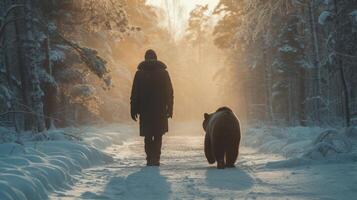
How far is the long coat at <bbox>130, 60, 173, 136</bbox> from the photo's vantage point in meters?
10.2

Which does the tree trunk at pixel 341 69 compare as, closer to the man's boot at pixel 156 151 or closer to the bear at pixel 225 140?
the bear at pixel 225 140

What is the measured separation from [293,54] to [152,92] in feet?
77.6

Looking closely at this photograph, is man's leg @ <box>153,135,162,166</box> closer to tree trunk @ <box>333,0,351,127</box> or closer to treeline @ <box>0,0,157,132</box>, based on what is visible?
treeline @ <box>0,0,157,132</box>

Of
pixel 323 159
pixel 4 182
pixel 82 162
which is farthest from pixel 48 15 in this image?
pixel 4 182

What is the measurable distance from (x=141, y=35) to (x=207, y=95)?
51672mm

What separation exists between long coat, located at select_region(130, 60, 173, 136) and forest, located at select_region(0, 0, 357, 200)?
13.1 inches

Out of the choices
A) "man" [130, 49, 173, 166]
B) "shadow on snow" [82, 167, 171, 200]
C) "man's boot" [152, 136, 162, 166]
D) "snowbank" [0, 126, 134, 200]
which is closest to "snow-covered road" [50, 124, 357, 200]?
"shadow on snow" [82, 167, 171, 200]

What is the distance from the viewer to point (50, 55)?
21641mm

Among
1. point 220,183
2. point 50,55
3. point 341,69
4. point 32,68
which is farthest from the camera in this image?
point 50,55

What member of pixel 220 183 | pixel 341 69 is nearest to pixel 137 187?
pixel 220 183

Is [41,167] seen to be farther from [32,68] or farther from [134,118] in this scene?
[32,68]

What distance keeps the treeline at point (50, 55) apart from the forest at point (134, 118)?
52 millimetres

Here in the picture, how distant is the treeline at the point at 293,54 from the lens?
18.6 meters

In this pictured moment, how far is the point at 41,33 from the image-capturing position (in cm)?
2003
